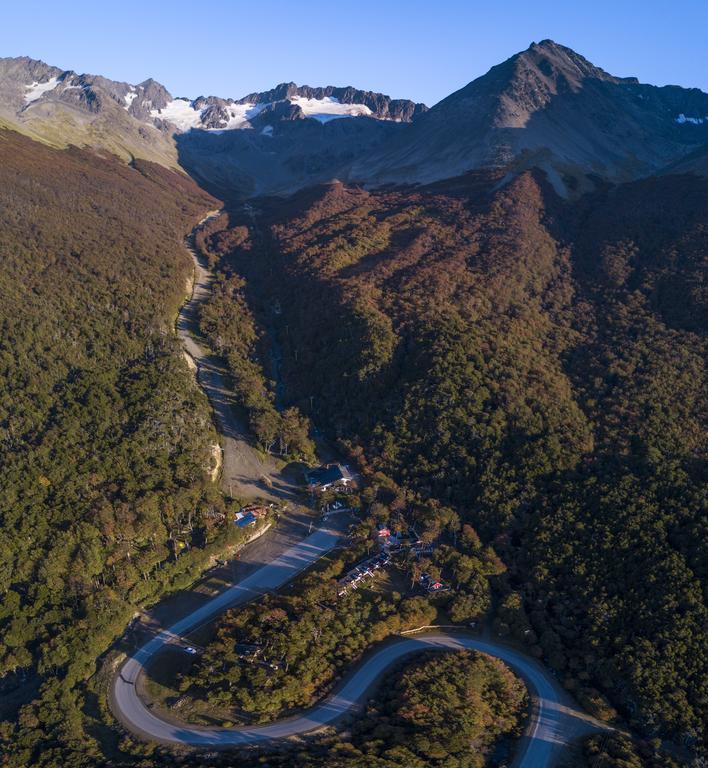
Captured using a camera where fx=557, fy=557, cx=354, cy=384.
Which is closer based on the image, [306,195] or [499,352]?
[499,352]

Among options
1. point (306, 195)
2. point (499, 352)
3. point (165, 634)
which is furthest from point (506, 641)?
point (306, 195)

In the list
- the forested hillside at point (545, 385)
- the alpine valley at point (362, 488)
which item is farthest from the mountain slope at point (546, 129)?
the alpine valley at point (362, 488)

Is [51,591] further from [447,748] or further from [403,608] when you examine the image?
[447,748]

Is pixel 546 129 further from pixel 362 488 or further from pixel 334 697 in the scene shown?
pixel 334 697

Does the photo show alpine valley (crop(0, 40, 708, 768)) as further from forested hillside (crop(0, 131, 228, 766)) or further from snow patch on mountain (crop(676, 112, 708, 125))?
snow patch on mountain (crop(676, 112, 708, 125))

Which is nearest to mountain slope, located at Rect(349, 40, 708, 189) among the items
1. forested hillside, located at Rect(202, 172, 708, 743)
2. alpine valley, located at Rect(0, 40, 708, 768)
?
forested hillside, located at Rect(202, 172, 708, 743)

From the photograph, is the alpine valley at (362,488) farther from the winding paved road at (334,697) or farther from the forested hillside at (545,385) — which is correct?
the forested hillside at (545,385)
